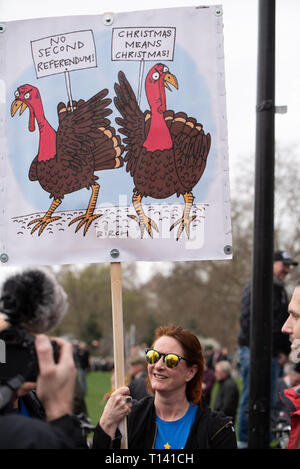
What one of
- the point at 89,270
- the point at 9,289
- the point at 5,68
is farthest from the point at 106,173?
the point at 89,270

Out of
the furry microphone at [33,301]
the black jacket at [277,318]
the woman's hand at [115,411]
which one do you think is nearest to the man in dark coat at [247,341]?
the black jacket at [277,318]

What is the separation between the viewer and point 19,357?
85.4 inches

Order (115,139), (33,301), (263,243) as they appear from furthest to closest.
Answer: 1. (263,243)
2. (115,139)
3. (33,301)

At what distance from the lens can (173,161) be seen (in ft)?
11.0

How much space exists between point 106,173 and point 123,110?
13.7 inches

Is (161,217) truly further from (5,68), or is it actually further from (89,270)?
(89,270)

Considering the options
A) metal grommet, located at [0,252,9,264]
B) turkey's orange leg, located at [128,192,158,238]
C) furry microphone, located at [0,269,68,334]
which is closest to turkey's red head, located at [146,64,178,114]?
turkey's orange leg, located at [128,192,158,238]

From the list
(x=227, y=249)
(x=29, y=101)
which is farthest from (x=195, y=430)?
(x=29, y=101)

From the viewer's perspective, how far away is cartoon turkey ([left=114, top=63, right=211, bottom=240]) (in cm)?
334

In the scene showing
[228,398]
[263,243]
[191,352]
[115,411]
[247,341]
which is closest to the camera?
[115,411]

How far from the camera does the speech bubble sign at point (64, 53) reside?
A: 11.2ft

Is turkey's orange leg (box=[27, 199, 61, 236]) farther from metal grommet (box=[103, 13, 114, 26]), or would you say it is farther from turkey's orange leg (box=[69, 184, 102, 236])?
metal grommet (box=[103, 13, 114, 26])

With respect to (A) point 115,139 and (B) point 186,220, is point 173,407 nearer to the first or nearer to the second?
(B) point 186,220

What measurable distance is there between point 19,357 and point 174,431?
1.37 meters
